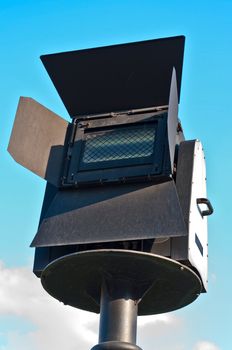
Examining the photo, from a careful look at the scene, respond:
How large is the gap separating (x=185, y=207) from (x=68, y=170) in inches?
62.7

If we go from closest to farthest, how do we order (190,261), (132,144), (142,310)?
(190,261) < (132,144) < (142,310)

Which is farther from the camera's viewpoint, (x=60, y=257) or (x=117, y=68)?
(x=117, y=68)

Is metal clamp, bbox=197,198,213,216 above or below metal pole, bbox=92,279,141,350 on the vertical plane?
above

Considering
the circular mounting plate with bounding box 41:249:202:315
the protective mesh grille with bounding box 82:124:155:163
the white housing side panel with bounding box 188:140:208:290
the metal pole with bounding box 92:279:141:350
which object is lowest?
the metal pole with bounding box 92:279:141:350

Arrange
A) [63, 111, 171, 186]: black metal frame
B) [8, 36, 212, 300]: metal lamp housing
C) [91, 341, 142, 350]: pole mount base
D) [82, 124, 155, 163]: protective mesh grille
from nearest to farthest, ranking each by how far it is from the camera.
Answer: [91, 341, 142, 350]: pole mount base
[8, 36, 212, 300]: metal lamp housing
[63, 111, 171, 186]: black metal frame
[82, 124, 155, 163]: protective mesh grille

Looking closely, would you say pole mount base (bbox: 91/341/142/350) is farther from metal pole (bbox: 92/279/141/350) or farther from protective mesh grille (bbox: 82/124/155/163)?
protective mesh grille (bbox: 82/124/155/163)

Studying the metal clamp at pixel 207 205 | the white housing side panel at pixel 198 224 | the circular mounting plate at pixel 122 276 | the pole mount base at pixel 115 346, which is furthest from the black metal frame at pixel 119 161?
the pole mount base at pixel 115 346

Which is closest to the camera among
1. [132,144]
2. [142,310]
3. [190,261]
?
[190,261]

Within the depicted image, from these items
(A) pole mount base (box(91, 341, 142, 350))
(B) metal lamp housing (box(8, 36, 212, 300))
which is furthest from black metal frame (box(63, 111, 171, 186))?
(A) pole mount base (box(91, 341, 142, 350))

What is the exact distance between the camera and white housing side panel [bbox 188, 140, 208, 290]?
7.79 metres

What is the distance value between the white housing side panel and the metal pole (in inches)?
34.6

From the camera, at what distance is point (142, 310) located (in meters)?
9.00

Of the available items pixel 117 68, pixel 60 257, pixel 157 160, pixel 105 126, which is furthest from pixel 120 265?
pixel 117 68

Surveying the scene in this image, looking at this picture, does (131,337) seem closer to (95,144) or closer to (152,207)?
(152,207)
